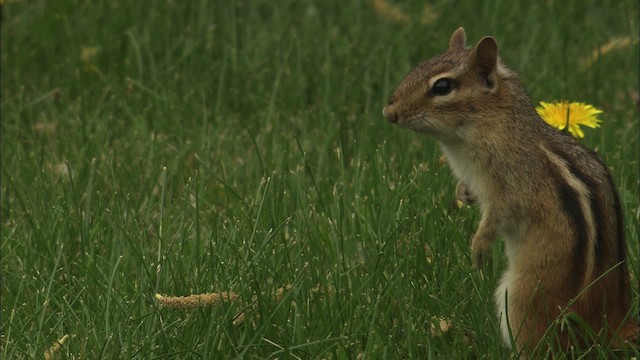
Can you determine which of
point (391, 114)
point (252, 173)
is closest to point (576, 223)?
point (391, 114)

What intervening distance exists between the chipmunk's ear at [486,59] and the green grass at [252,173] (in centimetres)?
70

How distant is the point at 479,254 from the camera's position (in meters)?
4.48

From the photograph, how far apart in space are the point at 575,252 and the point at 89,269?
1.78 m

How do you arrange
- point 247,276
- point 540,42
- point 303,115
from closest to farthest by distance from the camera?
point 247,276 < point 303,115 < point 540,42

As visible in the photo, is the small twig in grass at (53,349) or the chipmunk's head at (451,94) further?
the chipmunk's head at (451,94)

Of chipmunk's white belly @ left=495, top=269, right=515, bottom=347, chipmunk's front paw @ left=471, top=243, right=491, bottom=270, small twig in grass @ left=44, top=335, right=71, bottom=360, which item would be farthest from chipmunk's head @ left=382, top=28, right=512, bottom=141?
small twig in grass @ left=44, top=335, right=71, bottom=360

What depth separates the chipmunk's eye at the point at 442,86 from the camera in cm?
451

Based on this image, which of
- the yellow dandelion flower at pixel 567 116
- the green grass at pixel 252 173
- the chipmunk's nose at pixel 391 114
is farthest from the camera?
the yellow dandelion flower at pixel 567 116

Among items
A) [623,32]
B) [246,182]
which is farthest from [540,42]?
[246,182]

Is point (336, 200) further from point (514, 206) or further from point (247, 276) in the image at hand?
point (514, 206)

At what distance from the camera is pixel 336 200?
17.4ft

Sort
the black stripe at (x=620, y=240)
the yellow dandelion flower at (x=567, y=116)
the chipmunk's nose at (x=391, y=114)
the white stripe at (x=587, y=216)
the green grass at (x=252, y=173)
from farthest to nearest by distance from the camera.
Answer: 1. the yellow dandelion flower at (x=567, y=116)
2. the chipmunk's nose at (x=391, y=114)
3. the green grass at (x=252, y=173)
4. the black stripe at (x=620, y=240)
5. the white stripe at (x=587, y=216)

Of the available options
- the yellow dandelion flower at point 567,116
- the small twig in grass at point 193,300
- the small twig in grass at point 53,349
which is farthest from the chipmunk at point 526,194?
the small twig in grass at point 53,349

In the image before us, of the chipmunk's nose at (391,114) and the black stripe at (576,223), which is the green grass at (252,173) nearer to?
the black stripe at (576,223)
